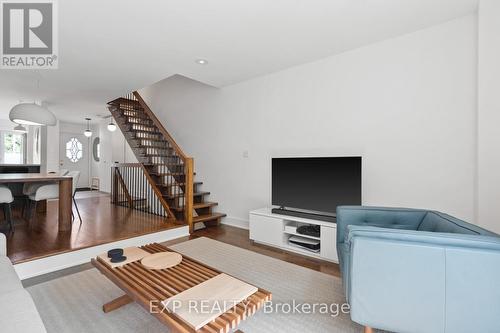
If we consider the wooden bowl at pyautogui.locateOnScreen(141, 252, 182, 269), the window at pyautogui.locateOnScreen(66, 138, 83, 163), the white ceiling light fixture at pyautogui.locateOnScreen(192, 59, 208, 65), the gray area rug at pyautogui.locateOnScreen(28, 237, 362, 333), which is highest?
the white ceiling light fixture at pyautogui.locateOnScreen(192, 59, 208, 65)

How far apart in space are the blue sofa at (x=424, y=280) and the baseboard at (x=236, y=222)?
2.86m

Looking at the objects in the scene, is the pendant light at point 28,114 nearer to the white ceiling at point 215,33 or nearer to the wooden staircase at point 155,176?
the white ceiling at point 215,33

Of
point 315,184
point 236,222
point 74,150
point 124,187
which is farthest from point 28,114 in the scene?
point 74,150

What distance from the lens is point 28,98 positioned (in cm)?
532

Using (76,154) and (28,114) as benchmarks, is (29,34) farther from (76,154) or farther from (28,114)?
(76,154)

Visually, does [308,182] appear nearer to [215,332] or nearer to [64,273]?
[215,332]

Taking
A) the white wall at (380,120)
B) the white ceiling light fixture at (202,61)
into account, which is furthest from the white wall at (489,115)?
the white ceiling light fixture at (202,61)

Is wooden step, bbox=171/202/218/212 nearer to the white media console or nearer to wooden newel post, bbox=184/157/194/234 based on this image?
wooden newel post, bbox=184/157/194/234

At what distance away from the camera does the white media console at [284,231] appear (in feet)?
9.22

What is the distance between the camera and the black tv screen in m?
2.90

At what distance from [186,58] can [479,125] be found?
10.9 ft

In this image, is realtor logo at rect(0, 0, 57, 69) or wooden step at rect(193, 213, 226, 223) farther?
wooden step at rect(193, 213, 226, 223)

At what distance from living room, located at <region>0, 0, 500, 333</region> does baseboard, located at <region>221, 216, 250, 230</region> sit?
0.10 feet

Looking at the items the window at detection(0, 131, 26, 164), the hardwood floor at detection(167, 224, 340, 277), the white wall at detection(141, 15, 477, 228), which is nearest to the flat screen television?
the white wall at detection(141, 15, 477, 228)
